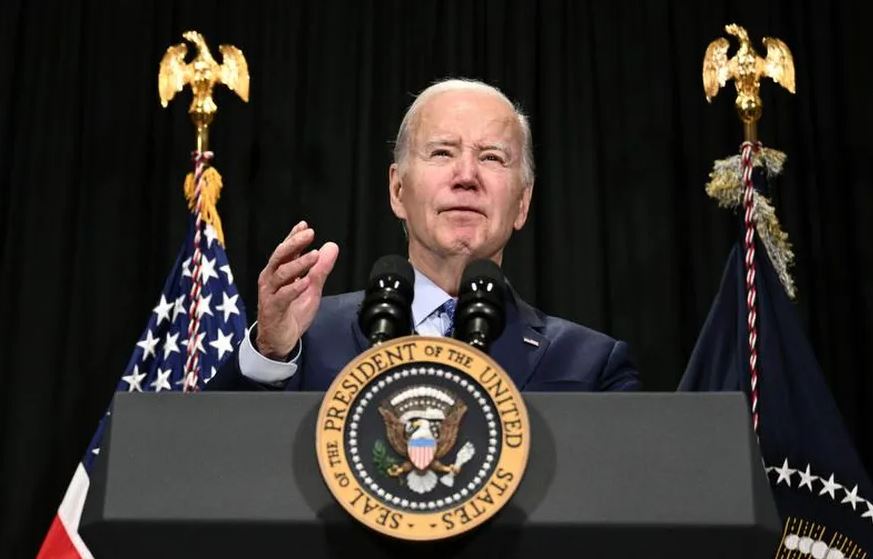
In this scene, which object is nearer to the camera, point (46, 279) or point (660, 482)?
point (660, 482)

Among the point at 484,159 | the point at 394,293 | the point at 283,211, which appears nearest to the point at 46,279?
the point at 283,211

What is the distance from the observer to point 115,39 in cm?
398

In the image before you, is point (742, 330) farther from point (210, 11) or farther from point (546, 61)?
point (210, 11)

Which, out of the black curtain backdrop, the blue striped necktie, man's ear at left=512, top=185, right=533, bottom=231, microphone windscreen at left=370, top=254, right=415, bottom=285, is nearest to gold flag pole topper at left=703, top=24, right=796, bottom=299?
the black curtain backdrop

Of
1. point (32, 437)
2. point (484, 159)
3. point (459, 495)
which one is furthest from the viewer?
point (32, 437)

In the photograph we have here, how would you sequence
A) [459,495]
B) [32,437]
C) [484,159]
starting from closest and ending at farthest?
[459,495] → [484,159] → [32,437]

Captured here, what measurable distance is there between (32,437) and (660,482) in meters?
2.80

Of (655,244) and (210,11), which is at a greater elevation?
(210,11)

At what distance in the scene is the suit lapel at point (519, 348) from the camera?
79.0 inches

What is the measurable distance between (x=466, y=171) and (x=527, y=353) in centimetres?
36

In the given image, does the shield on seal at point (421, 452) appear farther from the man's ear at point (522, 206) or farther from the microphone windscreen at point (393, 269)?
the man's ear at point (522, 206)

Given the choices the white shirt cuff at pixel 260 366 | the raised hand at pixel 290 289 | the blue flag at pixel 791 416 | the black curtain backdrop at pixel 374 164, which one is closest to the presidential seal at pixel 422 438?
the raised hand at pixel 290 289

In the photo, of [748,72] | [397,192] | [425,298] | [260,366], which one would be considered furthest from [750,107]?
[260,366]

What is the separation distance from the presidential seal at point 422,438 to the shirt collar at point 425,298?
0.93 meters
